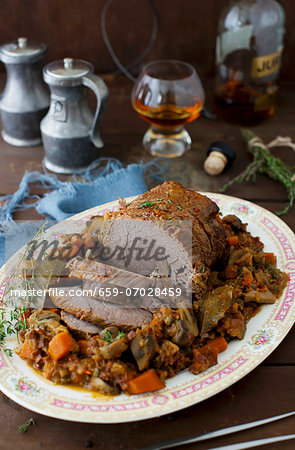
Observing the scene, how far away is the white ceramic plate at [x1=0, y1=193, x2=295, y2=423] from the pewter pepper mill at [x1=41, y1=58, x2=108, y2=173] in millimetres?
1756

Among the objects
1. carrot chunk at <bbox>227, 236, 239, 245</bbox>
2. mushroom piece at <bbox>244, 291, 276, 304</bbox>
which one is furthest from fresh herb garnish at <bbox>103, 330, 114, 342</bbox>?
carrot chunk at <bbox>227, 236, 239, 245</bbox>

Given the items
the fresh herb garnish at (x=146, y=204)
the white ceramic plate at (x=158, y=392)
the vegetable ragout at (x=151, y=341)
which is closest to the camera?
the white ceramic plate at (x=158, y=392)

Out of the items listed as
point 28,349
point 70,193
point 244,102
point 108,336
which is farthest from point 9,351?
point 244,102

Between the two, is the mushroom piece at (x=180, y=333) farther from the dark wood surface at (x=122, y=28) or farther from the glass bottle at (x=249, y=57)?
the dark wood surface at (x=122, y=28)

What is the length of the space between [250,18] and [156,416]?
311cm

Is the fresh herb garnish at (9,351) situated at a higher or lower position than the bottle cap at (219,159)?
higher

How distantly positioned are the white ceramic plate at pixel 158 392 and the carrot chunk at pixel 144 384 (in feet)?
0.06

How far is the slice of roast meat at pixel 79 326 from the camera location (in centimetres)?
216

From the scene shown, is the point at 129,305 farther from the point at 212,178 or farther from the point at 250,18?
the point at 250,18


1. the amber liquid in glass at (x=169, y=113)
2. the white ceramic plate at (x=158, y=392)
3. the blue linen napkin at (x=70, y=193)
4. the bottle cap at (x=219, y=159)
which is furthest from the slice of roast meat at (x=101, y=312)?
the amber liquid in glass at (x=169, y=113)

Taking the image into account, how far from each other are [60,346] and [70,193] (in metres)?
1.45

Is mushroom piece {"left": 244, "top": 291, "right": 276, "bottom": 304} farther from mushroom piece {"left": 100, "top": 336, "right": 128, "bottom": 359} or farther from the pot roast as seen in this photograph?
mushroom piece {"left": 100, "top": 336, "right": 128, "bottom": 359}

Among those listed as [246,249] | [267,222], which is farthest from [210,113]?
[246,249]

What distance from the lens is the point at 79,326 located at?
2189 mm
